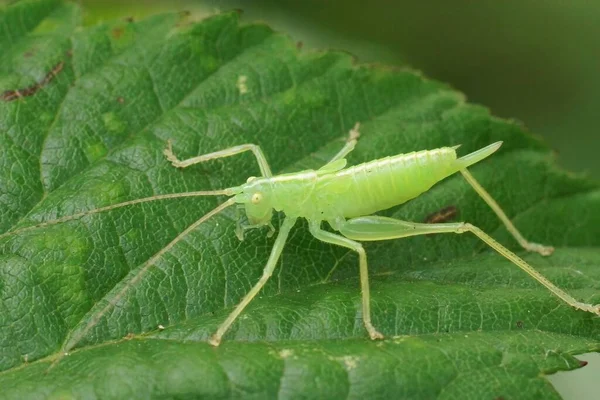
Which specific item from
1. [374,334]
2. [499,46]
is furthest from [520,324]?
[499,46]

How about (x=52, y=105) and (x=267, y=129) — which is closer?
(x=52, y=105)

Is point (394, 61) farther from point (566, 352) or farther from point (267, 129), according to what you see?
point (566, 352)

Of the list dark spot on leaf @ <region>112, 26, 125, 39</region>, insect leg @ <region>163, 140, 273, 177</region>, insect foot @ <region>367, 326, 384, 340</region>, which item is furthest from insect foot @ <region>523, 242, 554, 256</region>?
dark spot on leaf @ <region>112, 26, 125, 39</region>

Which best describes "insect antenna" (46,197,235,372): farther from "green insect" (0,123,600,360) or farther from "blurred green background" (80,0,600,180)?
"blurred green background" (80,0,600,180)

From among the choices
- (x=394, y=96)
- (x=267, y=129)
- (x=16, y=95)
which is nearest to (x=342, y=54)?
(x=394, y=96)

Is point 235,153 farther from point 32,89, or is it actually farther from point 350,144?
point 32,89

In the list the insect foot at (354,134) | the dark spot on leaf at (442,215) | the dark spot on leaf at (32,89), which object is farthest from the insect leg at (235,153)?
the dark spot on leaf at (442,215)

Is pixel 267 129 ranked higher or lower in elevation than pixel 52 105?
lower
